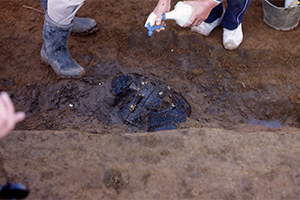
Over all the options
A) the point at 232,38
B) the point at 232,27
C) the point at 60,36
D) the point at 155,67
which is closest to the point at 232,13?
the point at 232,27

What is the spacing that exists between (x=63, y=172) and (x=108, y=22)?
211 centimetres

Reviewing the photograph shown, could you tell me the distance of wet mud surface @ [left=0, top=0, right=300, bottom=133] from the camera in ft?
7.98

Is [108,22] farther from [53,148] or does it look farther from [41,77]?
[53,148]

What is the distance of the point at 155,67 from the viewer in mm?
2781

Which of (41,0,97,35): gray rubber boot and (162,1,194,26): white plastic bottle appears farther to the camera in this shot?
(41,0,97,35): gray rubber boot

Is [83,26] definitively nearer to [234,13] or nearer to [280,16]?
[234,13]

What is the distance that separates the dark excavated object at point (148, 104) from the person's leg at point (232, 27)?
3.27 feet

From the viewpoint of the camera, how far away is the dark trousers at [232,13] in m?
2.54

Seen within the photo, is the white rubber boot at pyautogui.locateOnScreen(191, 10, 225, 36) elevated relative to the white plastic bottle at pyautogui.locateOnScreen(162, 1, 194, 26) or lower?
lower

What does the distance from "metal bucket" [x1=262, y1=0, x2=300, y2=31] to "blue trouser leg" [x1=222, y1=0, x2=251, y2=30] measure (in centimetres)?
42

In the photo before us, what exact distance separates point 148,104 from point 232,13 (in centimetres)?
146

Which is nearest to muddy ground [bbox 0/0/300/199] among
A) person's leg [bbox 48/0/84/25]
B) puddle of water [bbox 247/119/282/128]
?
puddle of water [bbox 247/119/282/128]

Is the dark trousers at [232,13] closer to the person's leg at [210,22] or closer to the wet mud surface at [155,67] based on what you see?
the person's leg at [210,22]

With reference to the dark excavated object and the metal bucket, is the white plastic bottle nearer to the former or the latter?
the dark excavated object
